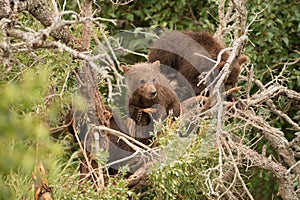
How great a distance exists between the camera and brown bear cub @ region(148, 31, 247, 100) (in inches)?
233

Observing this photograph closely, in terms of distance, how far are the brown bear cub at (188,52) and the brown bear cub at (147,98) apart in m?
0.49

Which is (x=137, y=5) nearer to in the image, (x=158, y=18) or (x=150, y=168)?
(x=158, y=18)

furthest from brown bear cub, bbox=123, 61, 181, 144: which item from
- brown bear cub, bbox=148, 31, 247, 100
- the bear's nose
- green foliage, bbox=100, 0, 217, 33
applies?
green foliage, bbox=100, 0, 217, 33

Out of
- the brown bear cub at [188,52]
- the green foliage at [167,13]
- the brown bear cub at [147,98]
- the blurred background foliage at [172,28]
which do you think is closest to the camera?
the blurred background foliage at [172,28]

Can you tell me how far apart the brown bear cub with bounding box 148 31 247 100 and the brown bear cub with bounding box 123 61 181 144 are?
49cm

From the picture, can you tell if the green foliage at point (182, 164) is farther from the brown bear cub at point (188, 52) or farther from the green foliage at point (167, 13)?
the green foliage at point (167, 13)

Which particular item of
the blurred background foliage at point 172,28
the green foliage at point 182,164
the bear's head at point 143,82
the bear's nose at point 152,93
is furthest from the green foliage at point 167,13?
the green foliage at point 182,164

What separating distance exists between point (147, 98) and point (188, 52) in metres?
1.01

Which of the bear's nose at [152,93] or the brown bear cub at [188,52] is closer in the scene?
the bear's nose at [152,93]

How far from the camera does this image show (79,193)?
4.41 m

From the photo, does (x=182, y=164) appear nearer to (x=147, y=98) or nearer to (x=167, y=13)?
(x=147, y=98)

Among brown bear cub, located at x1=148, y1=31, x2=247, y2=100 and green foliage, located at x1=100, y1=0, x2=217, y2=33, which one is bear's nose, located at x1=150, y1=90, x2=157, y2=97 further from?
green foliage, located at x1=100, y1=0, x2=217, y2=33

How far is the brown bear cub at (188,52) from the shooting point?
5.92 m

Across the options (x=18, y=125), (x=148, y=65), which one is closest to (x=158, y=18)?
(x=148, y=65)
